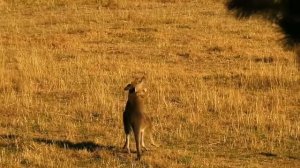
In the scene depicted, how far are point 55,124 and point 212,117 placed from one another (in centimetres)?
203

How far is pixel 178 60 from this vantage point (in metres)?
14.9

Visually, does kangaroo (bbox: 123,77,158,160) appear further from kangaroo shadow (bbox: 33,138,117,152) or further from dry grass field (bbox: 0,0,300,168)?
kangaroo shadow (bbox: 33,138,117,152)

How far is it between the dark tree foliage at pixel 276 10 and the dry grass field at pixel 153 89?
5.9 inches

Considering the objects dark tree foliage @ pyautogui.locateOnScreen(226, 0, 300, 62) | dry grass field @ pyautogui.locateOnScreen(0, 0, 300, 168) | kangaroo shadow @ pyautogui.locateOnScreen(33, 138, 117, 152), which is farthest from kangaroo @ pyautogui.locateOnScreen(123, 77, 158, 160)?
dark tree foliage @ pyautogui.locateOnScreen(226, 0, 300, 62)

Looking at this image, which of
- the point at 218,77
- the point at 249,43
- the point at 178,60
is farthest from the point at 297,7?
the point at 249,43

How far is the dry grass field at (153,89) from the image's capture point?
787 cm

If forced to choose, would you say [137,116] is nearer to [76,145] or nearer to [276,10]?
[76,145]

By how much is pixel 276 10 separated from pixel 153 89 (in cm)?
764

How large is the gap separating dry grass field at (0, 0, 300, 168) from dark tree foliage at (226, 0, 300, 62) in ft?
0.49

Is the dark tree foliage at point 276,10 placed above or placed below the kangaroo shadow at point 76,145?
above

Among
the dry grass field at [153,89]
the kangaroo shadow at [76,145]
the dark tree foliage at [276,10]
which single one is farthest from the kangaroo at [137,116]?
the dark tree foliage at [276,10]

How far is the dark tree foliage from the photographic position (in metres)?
4.11

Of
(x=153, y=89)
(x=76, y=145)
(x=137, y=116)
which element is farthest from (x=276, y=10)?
(x=153, y=89)

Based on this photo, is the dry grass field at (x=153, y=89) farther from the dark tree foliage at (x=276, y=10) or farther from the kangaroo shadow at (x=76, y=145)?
the dark tree foliage at (x=276, y=10)
